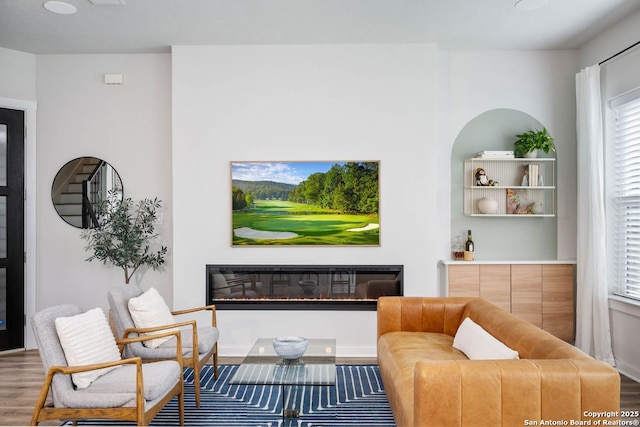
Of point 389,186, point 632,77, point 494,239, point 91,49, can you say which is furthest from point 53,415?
point 632,77

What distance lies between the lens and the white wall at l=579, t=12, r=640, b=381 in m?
3.94

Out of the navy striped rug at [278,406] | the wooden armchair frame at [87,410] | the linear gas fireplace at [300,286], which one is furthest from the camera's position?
the linear gas fireplace at [300,286]

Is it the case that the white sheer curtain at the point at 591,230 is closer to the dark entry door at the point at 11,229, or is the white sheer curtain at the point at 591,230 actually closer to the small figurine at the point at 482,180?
the small figurine at the point at 482,180

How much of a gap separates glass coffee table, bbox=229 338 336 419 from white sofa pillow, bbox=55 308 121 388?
2.52ft

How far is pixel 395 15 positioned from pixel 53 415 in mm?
3694

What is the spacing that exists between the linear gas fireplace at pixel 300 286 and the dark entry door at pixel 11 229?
2.00m

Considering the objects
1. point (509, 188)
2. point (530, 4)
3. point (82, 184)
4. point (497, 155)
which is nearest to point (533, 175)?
point (509, 188)

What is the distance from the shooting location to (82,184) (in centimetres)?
500

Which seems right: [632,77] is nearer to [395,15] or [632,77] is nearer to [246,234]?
[395,15]

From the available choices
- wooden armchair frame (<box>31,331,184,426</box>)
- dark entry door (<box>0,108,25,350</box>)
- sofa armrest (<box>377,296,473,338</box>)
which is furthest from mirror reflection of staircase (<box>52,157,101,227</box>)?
sofa armrest (<box>377,296,473,338</box>)

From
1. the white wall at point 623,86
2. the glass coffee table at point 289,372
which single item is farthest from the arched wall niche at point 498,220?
the glass coffee table at point 289,372

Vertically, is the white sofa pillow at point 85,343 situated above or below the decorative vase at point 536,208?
below

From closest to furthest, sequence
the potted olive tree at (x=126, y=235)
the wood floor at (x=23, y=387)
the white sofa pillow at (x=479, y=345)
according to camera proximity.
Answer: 1. the white sofa pillow at (x=479, y=345)
2. the wood floor at (x=23, y=387)
3. the potted olive tree at (x=126, y=235)

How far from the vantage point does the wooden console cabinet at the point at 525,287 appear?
15.2 feet
